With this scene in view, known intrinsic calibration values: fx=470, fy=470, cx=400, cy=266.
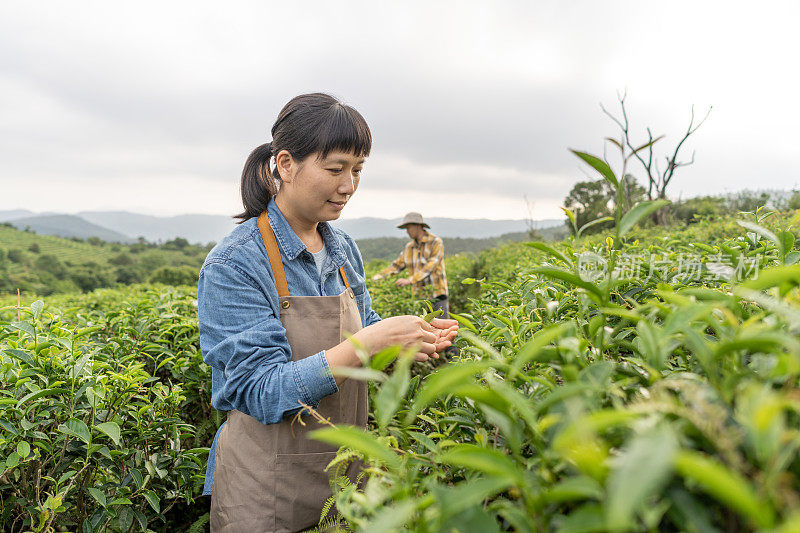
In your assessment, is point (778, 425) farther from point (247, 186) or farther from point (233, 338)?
point (247, 186)

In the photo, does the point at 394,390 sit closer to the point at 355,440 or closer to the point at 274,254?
the point at 355,440

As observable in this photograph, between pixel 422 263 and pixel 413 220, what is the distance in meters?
0.71

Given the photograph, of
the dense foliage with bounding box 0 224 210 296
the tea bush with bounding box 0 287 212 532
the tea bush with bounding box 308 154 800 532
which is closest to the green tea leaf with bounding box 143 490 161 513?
the tea bush with bounding box 0 287 212 532

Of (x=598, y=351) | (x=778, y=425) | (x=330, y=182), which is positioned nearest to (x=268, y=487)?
(x=330, y=182)

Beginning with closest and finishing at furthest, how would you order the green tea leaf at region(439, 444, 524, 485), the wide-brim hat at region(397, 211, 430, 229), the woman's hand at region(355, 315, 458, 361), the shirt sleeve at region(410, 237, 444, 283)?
the green tea leaf at region(439, 444, 524, 485), the woman's hand at region(355, 315, 458, 361), the shirt sleeve at region(410, 237, 444, 283), the wide-brim hat at region(397, 211, 430, 229)

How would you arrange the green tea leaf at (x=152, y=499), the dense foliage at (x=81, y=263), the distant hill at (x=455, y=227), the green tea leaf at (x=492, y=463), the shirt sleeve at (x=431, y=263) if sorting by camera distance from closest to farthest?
the green tea leaf at (x=492, y=463) → the green tea leaf at (x=152, y=499) → the shirt sleeve at (x=431, y=263) → the dense foliage at (x=81, y=263) → the distant hill at (x=455, y=227)

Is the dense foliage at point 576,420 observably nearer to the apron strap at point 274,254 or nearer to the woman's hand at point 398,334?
the woman's hand at point 398,334

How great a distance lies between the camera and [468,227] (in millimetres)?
90812

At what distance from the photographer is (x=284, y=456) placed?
5.25 ft

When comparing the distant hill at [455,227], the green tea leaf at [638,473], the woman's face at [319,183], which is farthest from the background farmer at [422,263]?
the distant hill at [455,227]

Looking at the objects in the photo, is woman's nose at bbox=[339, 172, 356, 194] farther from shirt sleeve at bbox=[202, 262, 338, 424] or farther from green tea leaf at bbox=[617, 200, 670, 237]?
green tea leaf at bbox=[617, 200, 670, 237]

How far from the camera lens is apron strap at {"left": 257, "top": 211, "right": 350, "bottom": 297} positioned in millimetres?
1678

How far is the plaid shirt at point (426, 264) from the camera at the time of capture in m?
6.50

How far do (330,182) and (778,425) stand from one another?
1.50 meters
